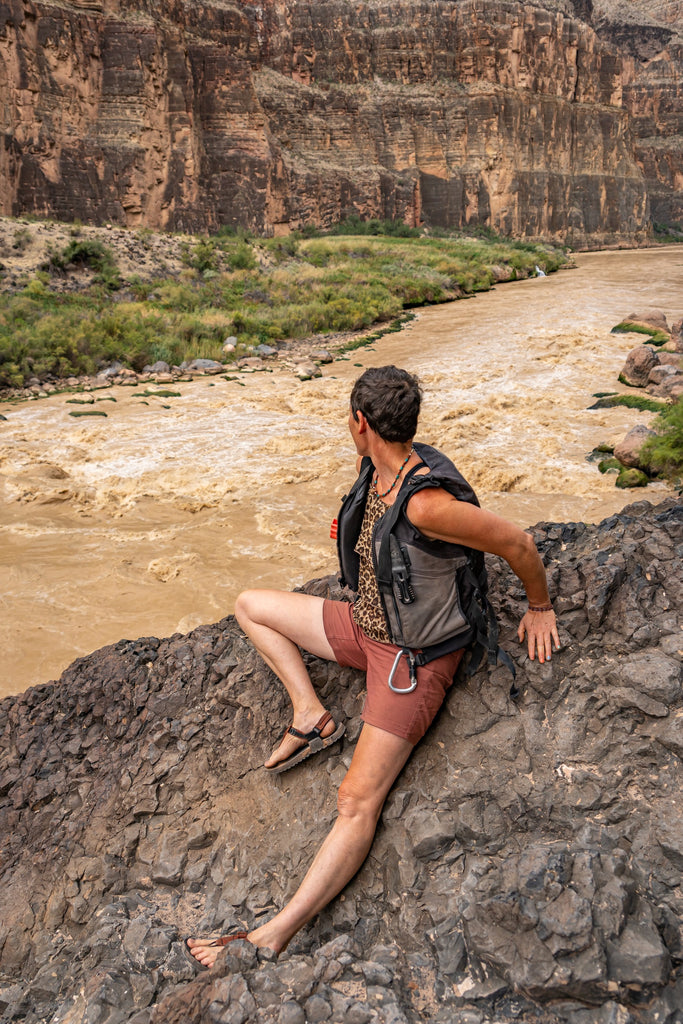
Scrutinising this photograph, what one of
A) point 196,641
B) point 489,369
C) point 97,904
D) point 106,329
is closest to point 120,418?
point 106,329

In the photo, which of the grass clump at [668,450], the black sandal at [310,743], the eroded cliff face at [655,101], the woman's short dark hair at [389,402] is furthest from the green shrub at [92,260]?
the eroded cliff face at [655,101]

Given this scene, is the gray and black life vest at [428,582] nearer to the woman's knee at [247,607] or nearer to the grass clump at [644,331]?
the woman's knee at [247,607]

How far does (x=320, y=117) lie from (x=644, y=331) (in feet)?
118

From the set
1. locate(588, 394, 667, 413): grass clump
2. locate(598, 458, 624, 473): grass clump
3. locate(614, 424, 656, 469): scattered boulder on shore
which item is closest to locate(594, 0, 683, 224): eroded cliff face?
locate(588, 394, 667, 413): grass clump

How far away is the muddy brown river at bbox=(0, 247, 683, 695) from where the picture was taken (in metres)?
5.73

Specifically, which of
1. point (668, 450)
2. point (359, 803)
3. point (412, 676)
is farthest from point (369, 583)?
point (668, 450)

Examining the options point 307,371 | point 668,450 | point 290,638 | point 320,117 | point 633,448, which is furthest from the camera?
point 320,117

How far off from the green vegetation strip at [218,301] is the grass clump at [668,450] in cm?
998

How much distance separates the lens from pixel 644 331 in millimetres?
15195

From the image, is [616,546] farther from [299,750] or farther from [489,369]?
[489,369]

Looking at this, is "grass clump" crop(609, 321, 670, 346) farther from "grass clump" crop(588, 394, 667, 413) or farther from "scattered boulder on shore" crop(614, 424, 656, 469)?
"scattered boulder on shore" crop(614, 424, 656, 469)

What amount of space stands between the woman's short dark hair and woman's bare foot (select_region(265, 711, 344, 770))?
0.96 meters

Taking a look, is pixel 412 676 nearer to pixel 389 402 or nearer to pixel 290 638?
pixel 290 638

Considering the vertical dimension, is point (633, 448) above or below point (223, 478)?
above
